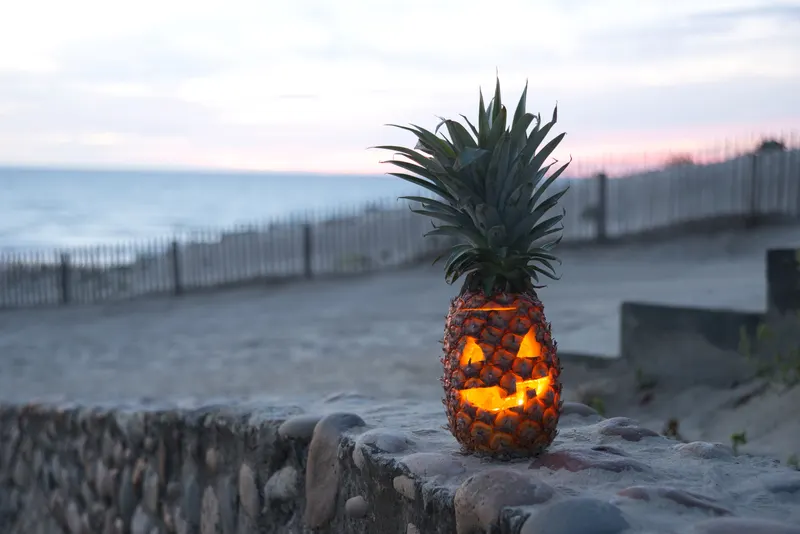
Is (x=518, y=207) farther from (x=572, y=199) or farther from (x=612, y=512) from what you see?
(x=572, y=199)

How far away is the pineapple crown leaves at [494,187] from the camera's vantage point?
202 cm

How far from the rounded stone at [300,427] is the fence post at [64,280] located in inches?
546

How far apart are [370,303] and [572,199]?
6.03 metres

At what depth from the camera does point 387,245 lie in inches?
656

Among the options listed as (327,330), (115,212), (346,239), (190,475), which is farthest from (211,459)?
(115,212)

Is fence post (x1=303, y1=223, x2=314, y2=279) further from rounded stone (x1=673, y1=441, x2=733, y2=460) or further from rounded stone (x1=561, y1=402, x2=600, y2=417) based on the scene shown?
rounded stone (x1=673, y1=441, x2=733, y2=460)

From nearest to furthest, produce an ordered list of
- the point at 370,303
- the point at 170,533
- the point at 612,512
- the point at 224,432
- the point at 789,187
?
the point at 612,512, the point at 224,432, the point at 170,533, the point at 370,303, the point at 789,187

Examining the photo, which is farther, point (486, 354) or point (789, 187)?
point (789, 187)

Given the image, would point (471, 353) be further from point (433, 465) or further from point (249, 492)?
point (249, 492)

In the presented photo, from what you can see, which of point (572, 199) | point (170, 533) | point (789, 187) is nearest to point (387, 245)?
point (572, 199)

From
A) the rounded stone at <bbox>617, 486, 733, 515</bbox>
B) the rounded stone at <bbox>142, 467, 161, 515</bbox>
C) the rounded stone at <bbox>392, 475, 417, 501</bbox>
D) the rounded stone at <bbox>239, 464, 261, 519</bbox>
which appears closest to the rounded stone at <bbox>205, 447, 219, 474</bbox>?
the rounded stone at <bbox>239, 464, 261, 519</bbox>

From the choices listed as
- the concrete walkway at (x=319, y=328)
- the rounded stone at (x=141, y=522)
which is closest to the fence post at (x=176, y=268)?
the concrete walkway at (x=319, y=328)

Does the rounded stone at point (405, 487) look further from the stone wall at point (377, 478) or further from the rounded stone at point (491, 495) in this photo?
the rounded stone at point (491, 495)

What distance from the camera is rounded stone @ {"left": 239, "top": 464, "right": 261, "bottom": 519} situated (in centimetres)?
317
